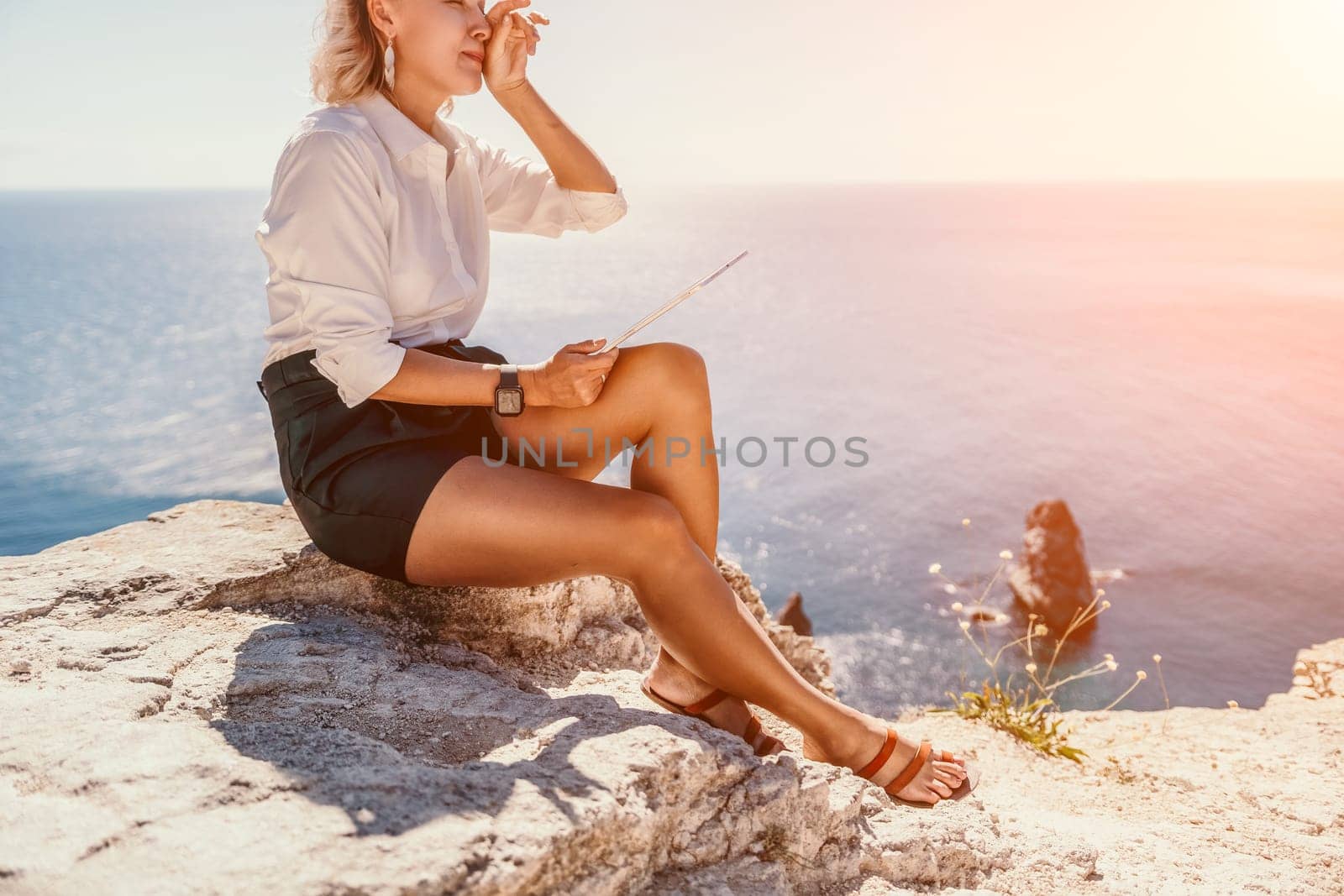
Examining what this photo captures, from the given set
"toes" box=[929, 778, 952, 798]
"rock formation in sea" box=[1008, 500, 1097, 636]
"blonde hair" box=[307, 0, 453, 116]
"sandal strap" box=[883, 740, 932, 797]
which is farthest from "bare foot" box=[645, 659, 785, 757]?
"rock formation in sea" box=[1008, 500, 1097, 636]

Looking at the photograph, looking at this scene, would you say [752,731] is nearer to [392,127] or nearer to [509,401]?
[509,401]

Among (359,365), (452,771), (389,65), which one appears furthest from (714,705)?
(389,65)

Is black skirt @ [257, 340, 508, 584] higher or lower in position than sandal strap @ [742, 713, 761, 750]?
higher

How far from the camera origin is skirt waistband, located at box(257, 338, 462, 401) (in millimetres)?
2256

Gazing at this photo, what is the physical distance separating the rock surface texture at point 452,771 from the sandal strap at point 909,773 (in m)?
0.06

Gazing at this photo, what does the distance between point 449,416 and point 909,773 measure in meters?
1.48

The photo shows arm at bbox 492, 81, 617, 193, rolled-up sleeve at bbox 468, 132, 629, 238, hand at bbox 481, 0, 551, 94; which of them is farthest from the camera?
rolled-up sleeve at bbox 468, 132, 629, 238

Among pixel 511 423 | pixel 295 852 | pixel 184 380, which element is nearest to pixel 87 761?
pixel 295 852

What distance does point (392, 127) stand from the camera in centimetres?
234

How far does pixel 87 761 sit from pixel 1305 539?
2428 centimetres

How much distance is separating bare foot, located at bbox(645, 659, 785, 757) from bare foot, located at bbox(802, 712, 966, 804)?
0.12m

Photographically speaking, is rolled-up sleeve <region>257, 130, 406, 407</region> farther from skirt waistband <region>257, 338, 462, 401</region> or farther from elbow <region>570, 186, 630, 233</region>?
elbow <region>570, 186, 630, 233</region>

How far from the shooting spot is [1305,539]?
797 inches

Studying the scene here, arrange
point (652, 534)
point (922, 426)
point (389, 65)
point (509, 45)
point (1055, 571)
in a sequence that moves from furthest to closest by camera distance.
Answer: point (922, 426) → point (1055, 571) → point (509, 45) → point (389, 65) → point (652, 534)
